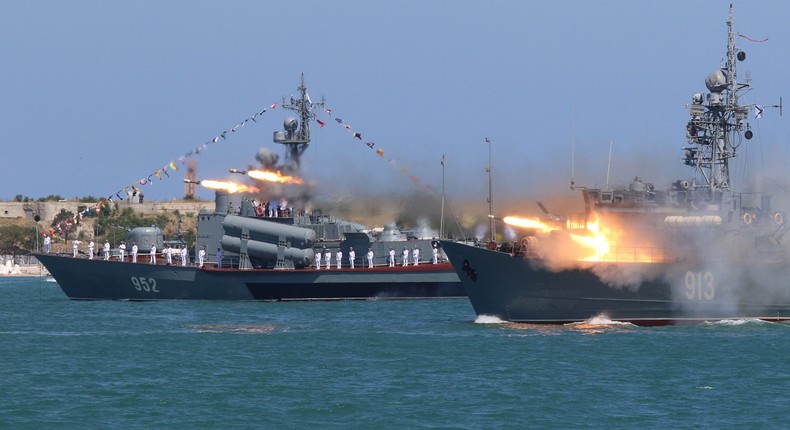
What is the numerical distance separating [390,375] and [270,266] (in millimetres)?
35060

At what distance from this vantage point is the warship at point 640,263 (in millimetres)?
49094

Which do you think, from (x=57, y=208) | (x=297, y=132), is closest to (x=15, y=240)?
(x=57, y=208)

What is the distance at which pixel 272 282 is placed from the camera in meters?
70.9

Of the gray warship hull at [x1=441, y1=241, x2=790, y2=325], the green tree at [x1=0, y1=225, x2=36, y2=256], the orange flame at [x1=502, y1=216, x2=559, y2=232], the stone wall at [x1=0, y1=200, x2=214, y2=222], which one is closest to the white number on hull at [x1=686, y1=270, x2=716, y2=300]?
the gray warship hull at [x1=441, y1=241, x2=790, y2=325]

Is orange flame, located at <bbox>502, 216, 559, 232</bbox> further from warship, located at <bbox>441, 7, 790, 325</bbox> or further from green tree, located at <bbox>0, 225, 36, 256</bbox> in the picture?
green tree, located at <bbox>0, 225, 36, 256</bbox>

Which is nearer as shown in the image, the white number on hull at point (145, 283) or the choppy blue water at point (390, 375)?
the choppy blue water at point (390, 375)

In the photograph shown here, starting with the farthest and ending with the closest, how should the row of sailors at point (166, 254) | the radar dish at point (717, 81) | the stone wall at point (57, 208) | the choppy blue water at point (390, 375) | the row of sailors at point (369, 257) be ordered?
1. the stone wall at point (57, 208)
2. the row of sailors at point (166, 254)
3. the row of sailors at point (369, 257)
4. the radar dish at point (717, 81)
5. the choppy blue water at point (390, 375)

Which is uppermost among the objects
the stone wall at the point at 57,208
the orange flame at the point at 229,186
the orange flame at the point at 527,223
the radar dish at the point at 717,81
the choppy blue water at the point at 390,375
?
the stone wall at the point at 57,208

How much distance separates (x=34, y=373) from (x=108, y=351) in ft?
18.7

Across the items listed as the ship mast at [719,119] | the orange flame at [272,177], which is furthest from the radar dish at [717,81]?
the orange flame at [272,177]

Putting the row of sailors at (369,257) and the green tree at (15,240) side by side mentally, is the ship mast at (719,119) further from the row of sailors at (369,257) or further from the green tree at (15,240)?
the green tree at (15,240)

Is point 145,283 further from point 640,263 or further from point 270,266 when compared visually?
point 640,263

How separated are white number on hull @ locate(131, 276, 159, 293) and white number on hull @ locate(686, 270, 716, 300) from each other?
3292cm

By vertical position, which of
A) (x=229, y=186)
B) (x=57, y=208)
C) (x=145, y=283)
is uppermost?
(x=57, y=208)
